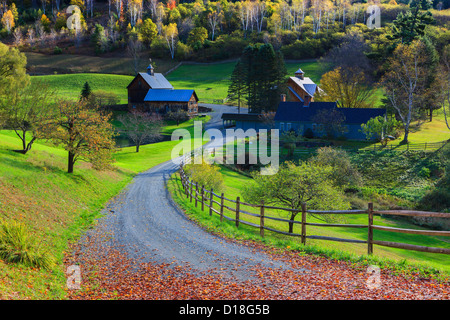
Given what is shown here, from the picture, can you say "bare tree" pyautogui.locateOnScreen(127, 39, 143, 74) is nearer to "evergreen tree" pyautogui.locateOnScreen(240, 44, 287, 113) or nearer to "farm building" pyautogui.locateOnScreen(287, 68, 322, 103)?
"evergreen tree" pyautogui.locateOnScreen(240, 44, 287, 113)

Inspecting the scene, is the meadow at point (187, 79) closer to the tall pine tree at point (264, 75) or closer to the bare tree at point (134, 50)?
the bare tree at point (134, 50)

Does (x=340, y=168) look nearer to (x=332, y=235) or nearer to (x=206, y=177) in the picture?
(x=206, y=177)

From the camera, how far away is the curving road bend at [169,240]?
34.6ft

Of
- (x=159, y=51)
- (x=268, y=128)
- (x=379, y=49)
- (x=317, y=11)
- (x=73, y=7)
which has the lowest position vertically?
(x=268, y=128)

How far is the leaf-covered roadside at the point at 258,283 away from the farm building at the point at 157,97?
62700 millimetres

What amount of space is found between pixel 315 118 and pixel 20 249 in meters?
50.4

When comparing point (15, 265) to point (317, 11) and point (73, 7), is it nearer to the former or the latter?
point (317, 11)

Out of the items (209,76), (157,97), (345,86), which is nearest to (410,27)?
(345,86)

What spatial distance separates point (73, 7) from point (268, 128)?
124 meters

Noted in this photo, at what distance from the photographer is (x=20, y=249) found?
9.73 metres

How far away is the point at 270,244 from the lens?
1241 cm
